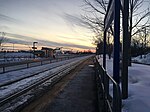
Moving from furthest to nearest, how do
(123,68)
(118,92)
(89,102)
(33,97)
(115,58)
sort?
(33,97)
(89,102)
(123,68)
(115,58)
(118,92)

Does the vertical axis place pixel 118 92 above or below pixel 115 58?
below

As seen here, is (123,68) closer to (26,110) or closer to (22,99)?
(26,110)

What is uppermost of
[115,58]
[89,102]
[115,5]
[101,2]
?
[101,2]

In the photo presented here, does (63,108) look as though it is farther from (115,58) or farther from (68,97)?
(115,58)

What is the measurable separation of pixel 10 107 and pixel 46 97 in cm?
233

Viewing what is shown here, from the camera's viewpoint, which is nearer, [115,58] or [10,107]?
[115,58]

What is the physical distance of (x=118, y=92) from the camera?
12.5ft

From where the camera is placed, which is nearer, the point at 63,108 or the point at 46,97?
the point at 63,108

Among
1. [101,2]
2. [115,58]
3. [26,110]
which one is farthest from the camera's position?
[101,2]

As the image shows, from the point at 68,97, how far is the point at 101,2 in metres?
13.9

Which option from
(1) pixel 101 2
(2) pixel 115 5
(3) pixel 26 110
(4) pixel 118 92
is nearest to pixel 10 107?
(3) pixel 26 110

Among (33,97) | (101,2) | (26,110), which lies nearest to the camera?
(26,110)

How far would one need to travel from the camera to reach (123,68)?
7.73 m

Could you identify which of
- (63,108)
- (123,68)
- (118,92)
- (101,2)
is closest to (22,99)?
(63,108)
